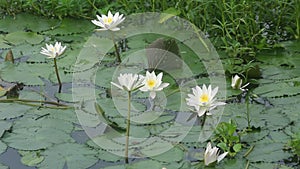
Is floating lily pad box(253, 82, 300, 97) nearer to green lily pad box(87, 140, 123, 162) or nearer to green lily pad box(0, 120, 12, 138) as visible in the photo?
green lily pad box(87, 140, 123, 162)

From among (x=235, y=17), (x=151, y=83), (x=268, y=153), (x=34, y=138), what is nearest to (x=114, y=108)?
(x=151, y=83)

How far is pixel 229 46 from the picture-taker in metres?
3.08

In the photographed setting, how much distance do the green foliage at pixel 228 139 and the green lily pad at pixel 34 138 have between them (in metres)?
0.55

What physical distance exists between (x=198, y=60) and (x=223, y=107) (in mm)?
479

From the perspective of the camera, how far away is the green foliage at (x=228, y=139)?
2264 mm

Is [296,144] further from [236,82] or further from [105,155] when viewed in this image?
[105,155]

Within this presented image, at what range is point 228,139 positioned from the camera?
2311 millimetres

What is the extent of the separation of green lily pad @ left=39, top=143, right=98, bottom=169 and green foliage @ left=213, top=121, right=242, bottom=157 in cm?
45

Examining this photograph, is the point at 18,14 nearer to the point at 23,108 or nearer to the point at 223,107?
the point at 23,108

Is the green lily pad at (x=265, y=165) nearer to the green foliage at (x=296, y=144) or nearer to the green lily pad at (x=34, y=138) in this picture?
the green foliage at (x=296, y=144)

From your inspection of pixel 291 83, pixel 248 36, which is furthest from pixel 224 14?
pixel 291 83

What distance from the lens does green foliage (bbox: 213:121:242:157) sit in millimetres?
2264

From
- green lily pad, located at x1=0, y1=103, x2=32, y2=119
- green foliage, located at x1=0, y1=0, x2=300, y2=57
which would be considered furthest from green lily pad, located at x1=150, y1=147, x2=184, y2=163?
green foliage, located at x1=0, y1=0, x2=300, y2=57

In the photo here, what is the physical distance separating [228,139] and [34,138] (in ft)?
2.32
